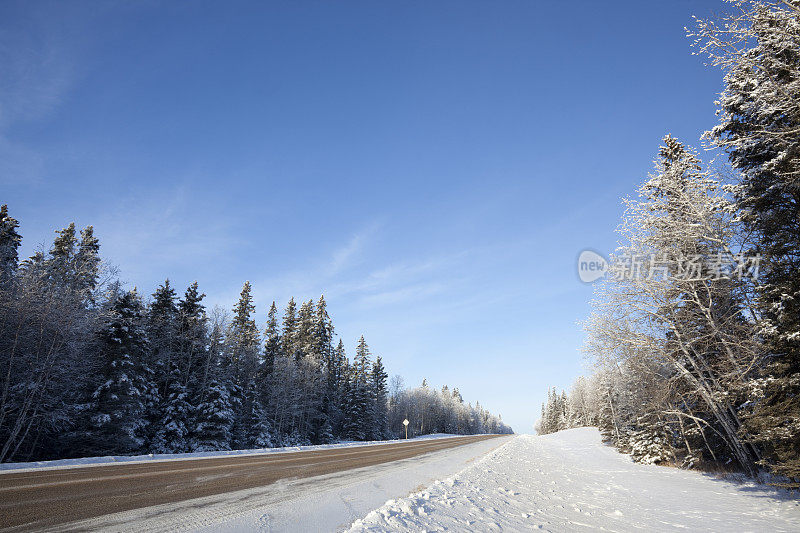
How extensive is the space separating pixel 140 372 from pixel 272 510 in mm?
25972

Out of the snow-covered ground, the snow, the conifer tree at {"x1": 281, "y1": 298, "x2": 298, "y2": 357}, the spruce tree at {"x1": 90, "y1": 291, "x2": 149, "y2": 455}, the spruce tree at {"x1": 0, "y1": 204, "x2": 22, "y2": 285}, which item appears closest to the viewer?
the snow

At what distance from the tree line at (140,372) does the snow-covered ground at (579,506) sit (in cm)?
1978

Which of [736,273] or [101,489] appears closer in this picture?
[101,489]

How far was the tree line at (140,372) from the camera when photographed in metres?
17.8

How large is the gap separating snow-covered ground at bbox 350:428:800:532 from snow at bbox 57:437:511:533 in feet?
2.67

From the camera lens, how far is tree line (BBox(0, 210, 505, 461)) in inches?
703

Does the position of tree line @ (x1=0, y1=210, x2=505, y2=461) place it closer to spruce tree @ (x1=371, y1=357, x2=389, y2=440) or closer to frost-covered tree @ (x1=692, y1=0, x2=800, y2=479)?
spruce tree @ (x1=371, y1=357, x2=389, y2=440)

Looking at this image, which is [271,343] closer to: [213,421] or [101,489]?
[213,421]

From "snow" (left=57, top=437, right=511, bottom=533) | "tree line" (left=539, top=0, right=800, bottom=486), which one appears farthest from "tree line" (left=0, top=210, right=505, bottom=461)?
"tree line" (left=539, top=0, right=800, bottom=486)

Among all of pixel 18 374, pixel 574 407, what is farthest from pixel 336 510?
pixel 574 407

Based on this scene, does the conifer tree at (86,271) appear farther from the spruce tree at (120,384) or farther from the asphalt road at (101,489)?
the asphalt road at (101,489)

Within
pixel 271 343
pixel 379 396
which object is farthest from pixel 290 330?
pixel 379 396

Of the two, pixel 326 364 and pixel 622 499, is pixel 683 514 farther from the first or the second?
pixel 326 364

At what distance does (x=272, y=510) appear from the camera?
610 centimetres
